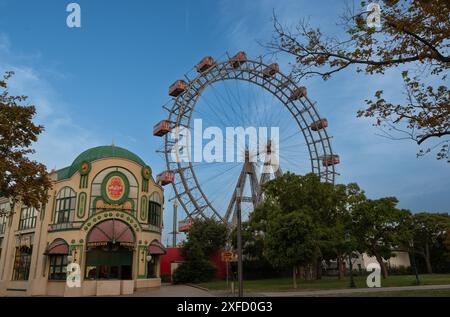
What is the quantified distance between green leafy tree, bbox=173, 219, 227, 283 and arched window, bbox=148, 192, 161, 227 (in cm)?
665

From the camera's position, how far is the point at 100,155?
34.3m

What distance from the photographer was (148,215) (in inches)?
1367

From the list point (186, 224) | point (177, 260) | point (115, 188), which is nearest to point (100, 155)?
→ point (115, 188)

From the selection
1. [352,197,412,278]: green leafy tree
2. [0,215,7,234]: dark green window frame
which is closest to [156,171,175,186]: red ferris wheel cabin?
[0,215,7,234]: dark green window frame

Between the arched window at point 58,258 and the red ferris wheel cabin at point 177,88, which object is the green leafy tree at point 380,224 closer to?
the red ferris wheel cabin at point 177,88

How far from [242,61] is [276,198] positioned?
18.5m

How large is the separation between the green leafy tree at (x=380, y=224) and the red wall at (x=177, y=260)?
1482cm

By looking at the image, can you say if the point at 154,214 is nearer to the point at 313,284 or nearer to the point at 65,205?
the point at 65,205

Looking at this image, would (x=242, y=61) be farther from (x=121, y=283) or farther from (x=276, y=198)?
(x=121, y=283)

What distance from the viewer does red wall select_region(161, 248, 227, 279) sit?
44.2 metres

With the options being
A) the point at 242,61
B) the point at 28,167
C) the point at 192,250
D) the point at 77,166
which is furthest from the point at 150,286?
the point at 242,61

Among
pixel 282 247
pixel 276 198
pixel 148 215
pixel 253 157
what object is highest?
pixel 253 157

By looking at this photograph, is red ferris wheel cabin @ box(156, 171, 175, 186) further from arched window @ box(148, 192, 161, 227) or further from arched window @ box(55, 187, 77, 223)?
arched window @ box(55, 187, 77, 223)

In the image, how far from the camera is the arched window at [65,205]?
31.4 meters
